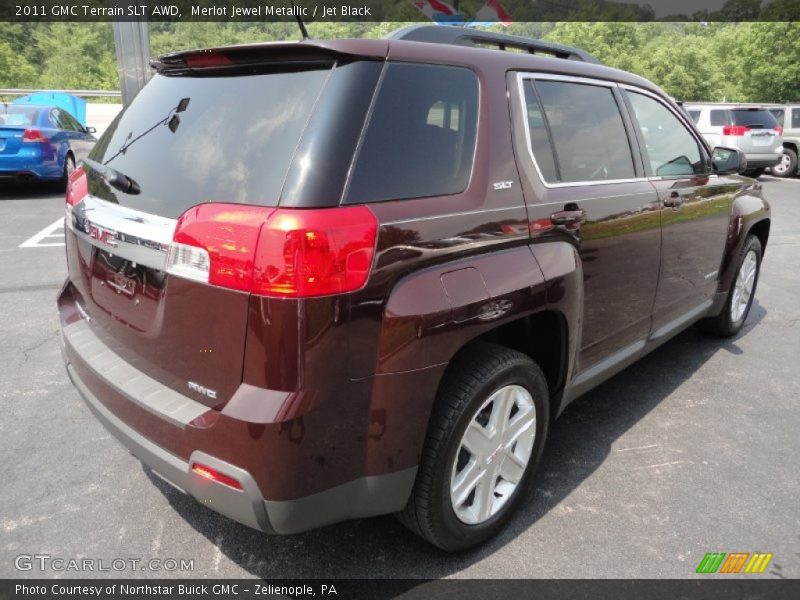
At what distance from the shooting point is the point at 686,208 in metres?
3.51

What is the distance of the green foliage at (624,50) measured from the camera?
28500 millimetres

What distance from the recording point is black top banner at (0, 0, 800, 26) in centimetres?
655

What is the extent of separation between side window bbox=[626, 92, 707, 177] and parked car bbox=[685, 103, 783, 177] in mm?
12079

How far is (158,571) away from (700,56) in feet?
190

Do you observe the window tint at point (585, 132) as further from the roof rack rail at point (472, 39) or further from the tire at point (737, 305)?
the tire at point (737, 305)

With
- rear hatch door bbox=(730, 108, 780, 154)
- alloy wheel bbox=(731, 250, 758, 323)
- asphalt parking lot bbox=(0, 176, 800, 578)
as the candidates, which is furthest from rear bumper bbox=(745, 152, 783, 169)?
asphalt parking lot bbox=(0, 176, 800, 578)

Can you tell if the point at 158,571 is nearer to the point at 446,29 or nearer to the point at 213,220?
the point at 213,220

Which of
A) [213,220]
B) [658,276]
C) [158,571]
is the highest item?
[213,220]

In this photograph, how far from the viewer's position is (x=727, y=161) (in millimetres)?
4059

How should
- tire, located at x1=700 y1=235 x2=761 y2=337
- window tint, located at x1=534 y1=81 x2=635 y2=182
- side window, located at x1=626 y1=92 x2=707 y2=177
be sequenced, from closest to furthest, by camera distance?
window tint, located at x1=534 y1=81 x2=635 y2=182 < side window, located at x1=626 y1=92 x2=707 y2=177 < tire, located at x1=700 y1=235 x2=761 y2=337

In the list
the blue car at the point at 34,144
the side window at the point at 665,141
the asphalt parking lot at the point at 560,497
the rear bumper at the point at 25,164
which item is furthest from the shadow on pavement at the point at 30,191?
the side window at the point at 665,141

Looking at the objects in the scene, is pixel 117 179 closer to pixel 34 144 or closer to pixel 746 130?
pixel 34 144

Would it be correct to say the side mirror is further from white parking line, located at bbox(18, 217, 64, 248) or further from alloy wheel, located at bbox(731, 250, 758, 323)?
white parking line, located at bbox(18, 217, 64, 248)

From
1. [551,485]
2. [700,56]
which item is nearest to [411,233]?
[551,485]
